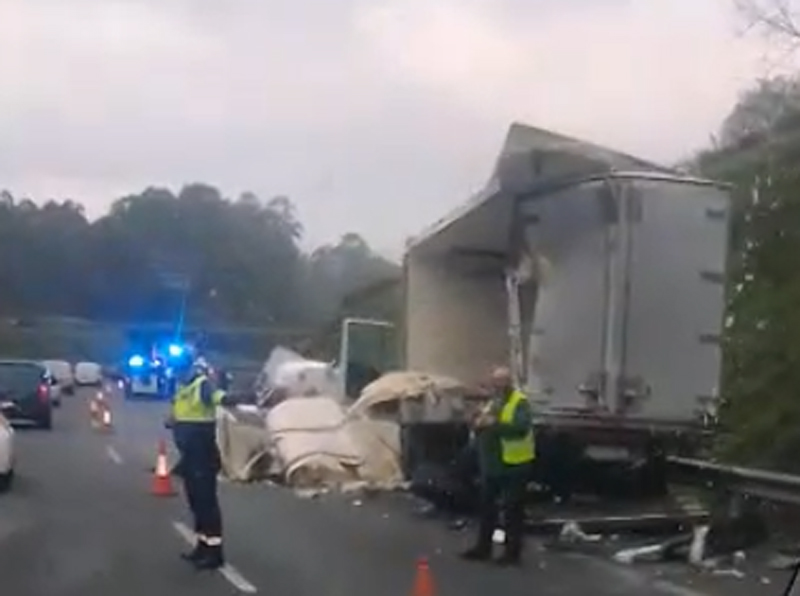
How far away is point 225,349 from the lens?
63625 millimetres

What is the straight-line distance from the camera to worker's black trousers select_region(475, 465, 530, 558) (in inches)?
682

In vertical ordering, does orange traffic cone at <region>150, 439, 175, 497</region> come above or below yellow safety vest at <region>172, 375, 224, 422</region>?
below

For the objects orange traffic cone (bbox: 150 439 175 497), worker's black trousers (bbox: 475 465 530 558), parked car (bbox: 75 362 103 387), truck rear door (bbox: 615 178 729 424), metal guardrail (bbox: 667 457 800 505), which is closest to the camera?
metal guardrail (bbox: 667 457 800 505)

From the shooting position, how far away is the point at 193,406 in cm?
1617

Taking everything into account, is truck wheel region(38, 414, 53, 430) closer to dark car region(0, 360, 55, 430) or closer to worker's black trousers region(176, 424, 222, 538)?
dark car region(0, 360, 55, 430)

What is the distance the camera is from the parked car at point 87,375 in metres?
89.8

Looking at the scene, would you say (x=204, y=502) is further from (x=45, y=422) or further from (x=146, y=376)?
(x=146, y=376)

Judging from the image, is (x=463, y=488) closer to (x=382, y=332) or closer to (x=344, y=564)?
(x=344, y=564)

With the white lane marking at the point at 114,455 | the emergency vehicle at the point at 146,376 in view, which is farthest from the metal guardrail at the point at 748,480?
the emergency vehicle at the point at 146,376

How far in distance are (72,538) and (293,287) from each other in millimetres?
53179

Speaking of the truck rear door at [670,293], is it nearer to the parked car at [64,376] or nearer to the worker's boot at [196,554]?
the worker's boot at [196,554]

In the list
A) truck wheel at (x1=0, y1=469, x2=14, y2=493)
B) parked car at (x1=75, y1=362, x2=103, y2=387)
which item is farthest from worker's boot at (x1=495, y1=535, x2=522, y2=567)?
parked car at (x1=75, y1=362, x2=103, y2=387)

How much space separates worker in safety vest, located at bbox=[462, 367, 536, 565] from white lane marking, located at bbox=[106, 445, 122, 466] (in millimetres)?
14913

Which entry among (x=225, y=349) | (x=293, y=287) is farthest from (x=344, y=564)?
(x=293, y=287)
